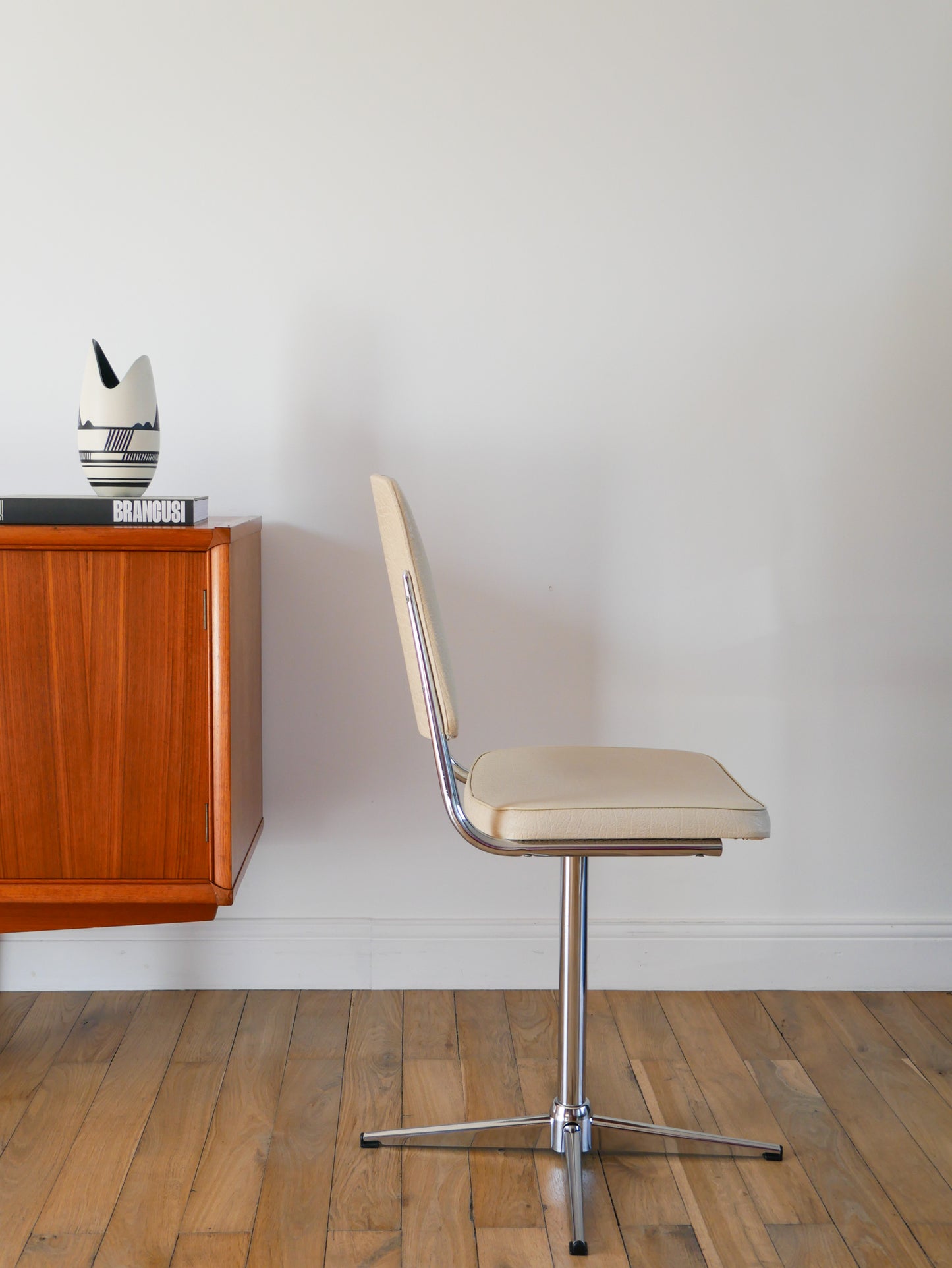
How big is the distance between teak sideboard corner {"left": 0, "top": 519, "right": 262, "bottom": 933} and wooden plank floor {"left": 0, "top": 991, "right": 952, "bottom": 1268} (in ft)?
1.08

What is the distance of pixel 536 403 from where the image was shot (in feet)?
7.19

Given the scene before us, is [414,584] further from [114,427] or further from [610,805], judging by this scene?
[114,427]

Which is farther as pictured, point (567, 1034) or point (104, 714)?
point (104, 714)

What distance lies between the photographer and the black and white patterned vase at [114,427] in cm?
185

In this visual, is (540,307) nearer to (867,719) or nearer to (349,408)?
(349,408)

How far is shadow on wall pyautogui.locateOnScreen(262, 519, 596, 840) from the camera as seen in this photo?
222cm

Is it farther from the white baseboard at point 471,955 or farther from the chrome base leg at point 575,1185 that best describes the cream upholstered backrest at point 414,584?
the white baseboard at point 471,955

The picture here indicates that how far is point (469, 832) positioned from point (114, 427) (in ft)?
3.04

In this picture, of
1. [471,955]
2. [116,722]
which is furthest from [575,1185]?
[116,722]

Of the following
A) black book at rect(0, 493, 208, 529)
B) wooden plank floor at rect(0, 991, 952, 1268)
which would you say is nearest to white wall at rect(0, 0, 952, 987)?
wooden plank floor at rect(0, 991, 952, 1268)

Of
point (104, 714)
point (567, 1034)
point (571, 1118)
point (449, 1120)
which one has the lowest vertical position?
point (449, 1120)

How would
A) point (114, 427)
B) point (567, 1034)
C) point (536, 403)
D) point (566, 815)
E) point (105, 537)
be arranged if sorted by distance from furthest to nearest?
1. point (536, 403)
2. point (114, 427)
3. point (105, 537)
4. point (567, 1034)
5. point (566, 815)

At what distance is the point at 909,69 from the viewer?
7.02 ft

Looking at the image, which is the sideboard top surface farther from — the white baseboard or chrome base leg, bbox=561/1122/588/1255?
chrome base leg, bbox=561/1122/588/1255
